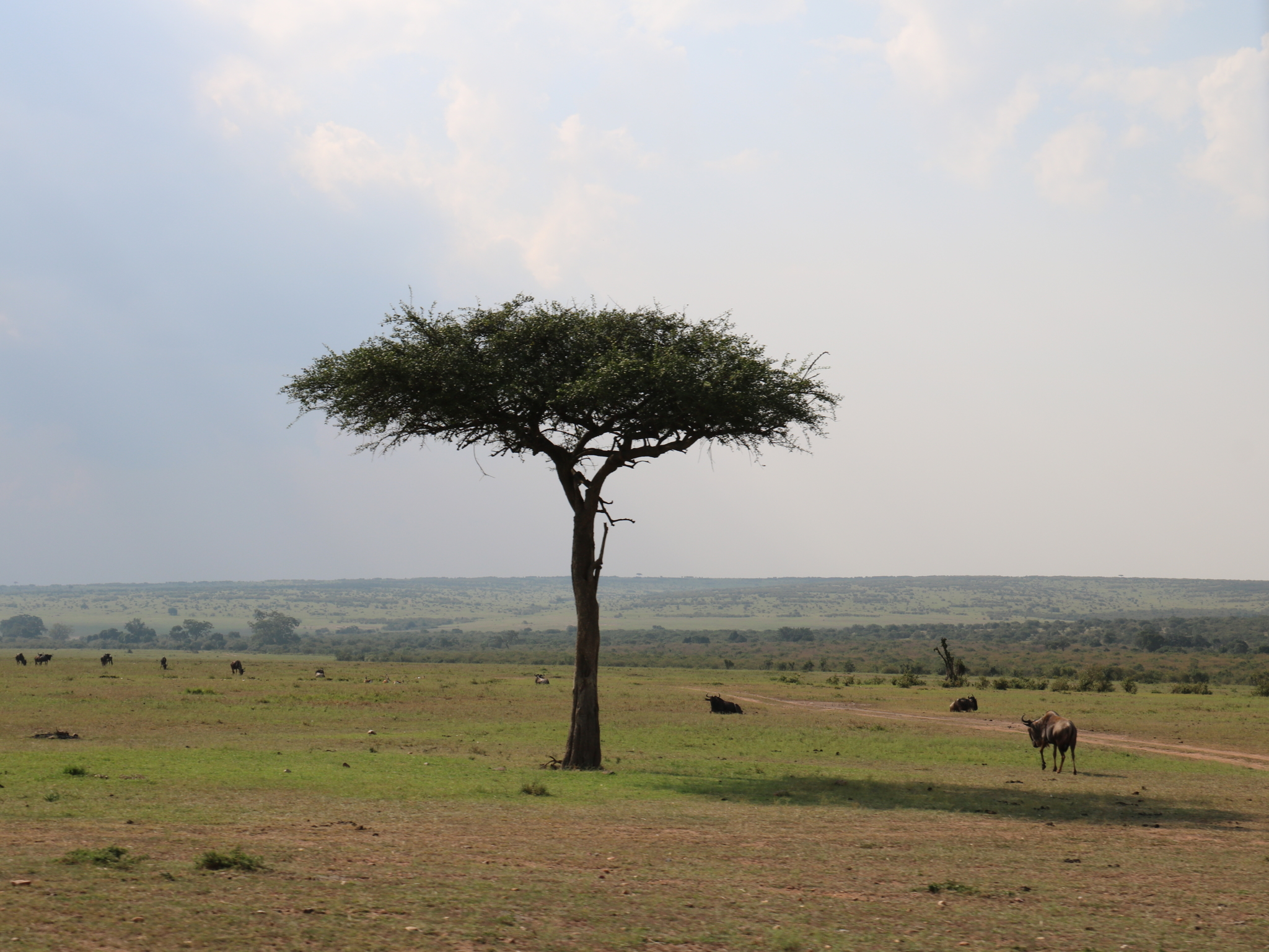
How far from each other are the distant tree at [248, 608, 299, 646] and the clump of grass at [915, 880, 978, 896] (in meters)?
180

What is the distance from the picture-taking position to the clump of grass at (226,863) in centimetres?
1074

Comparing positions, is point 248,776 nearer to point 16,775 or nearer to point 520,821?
point 16,775

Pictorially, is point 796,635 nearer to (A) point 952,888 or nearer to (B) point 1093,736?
(B) point 1093,736

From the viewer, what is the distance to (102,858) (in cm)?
1070

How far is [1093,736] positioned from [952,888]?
2853cm

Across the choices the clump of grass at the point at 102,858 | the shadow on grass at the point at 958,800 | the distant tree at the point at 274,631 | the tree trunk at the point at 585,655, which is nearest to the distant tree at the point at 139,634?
the distant tree at the point at 274,631

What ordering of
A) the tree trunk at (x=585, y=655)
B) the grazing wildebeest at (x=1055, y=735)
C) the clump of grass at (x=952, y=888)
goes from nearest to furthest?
1. the clump of grass at (x=952, y=888)
2. the tree trunk at (x=585, y=655)
3. the grazing wildebeest at (x=1055, y=735)

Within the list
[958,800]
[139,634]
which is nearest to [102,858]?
[958,800]

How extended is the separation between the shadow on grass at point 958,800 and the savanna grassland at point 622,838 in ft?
0.42

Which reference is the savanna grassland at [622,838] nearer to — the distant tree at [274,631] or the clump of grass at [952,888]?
the clump of grass at [952,888]

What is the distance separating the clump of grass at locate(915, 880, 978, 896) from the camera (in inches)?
467

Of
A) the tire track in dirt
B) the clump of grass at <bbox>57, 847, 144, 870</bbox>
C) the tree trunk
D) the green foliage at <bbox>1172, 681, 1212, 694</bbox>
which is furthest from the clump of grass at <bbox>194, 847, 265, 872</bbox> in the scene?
the green foliage at <bbox>1172, 681, 1212, 694</bbox>

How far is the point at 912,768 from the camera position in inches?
Result: 1045

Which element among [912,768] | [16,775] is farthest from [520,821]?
[912,768]
